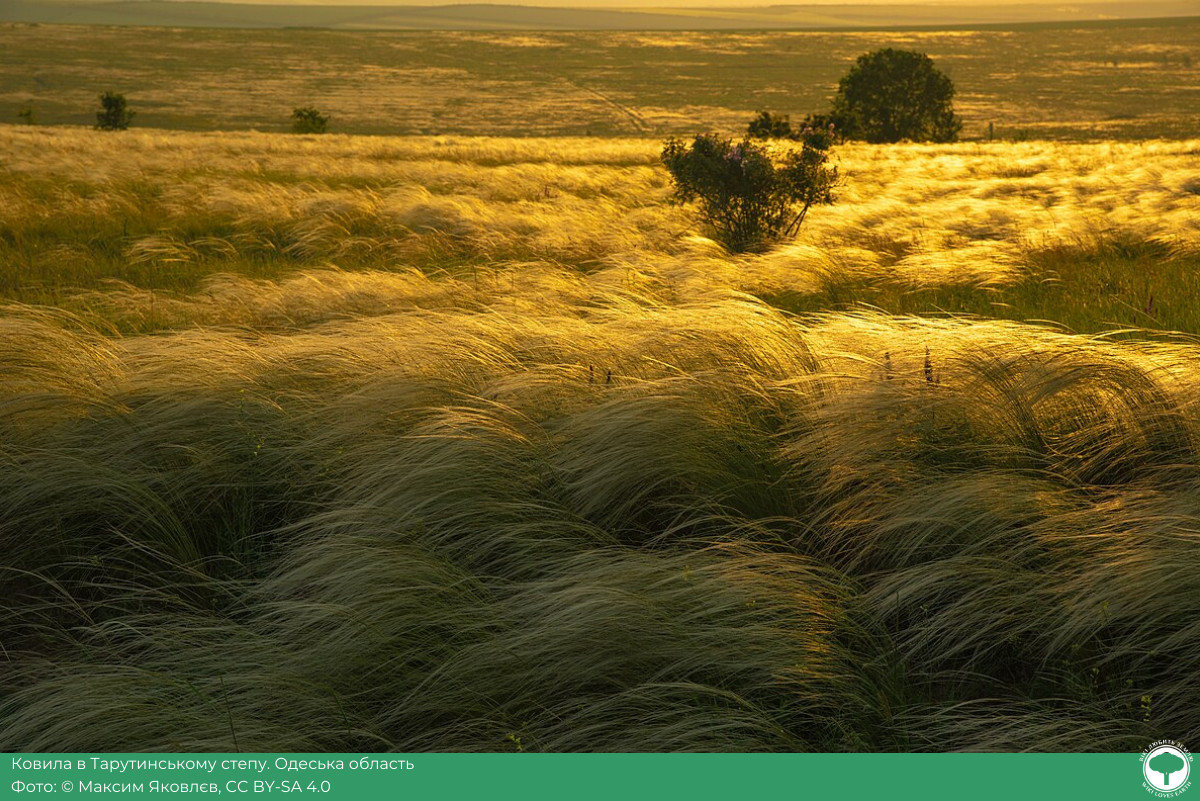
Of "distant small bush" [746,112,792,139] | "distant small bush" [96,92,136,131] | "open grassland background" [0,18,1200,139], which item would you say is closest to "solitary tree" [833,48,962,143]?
"distant small bush" [746,112,792,139]

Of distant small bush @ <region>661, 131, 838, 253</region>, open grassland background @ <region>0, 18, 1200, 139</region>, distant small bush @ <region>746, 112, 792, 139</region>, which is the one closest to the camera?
distant small bush @ <region>661, 131, 838, 253</region>

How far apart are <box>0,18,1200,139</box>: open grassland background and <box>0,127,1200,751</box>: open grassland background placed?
180 feet

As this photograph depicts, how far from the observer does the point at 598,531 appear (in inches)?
134

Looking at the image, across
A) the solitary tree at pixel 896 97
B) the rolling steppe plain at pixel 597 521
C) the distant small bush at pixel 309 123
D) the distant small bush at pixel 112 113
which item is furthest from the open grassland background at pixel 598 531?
the distant small bush at pixel 112 113

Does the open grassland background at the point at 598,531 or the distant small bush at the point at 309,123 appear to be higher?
the distant small bush at the point at 309,123

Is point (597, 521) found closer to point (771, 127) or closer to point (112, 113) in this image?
Answer: point (771, 127)

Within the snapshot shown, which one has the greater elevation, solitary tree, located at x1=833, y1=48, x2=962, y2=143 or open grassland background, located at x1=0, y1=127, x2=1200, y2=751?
solitary tree, located at x1=833, y1=48, x2=962, y2=143

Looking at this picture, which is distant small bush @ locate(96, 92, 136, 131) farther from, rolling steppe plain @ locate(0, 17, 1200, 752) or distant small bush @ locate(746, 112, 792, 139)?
rolling steppe plain @ locate(0, 17, 1200, 752)

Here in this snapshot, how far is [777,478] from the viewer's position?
3775 millimetres
